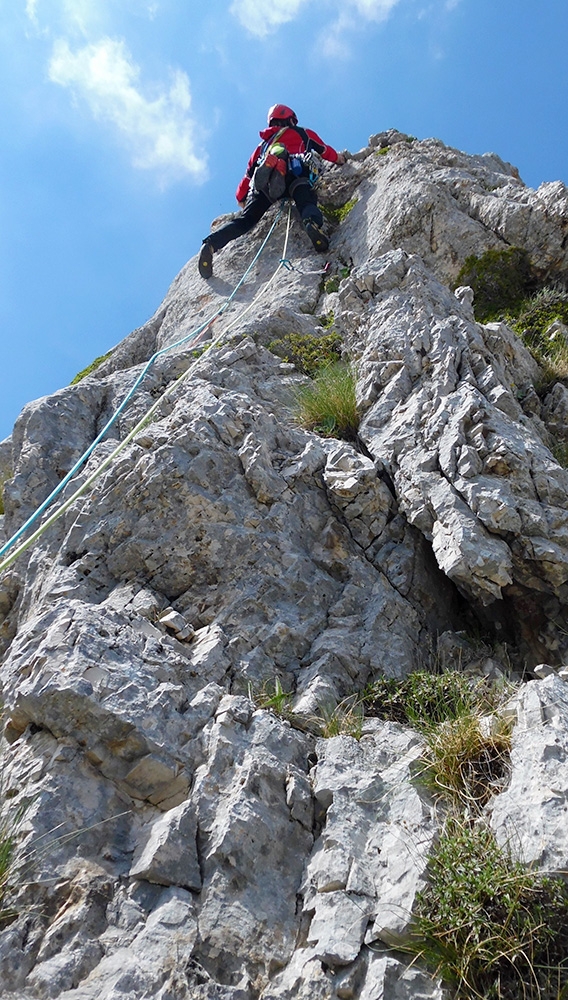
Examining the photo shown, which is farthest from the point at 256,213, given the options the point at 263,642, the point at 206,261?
the point at 263,642

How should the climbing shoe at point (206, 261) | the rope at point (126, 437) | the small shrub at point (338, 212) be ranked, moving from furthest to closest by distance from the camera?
the small shrub at point (338, 212), the climbing shoe at point (206, 261), the rope at point (126, 437)

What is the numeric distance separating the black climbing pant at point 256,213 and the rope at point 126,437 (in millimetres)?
432

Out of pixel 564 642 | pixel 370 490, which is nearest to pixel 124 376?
pixel 370 490

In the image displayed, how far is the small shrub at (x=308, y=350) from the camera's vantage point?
8867mm

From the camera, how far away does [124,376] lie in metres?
9.16

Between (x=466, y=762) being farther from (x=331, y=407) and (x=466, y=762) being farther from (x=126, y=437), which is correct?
(x=126, y=437)

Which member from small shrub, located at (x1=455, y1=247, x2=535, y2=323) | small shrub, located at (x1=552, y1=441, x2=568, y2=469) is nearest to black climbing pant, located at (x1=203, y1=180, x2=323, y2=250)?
small shrub, located at (x1=455, y1=247, x2=535, y2=323)

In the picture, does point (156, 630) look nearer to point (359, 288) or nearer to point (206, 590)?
point (206, 590)

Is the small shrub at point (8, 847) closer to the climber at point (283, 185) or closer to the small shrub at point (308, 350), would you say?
the small shrub at point (308, 350)

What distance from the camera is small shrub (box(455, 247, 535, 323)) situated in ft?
34.3

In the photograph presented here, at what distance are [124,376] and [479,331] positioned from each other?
5.01 metres

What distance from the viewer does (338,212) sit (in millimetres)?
14047

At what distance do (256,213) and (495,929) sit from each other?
14.0 m

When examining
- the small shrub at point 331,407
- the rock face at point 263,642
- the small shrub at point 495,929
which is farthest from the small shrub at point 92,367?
the small shrub at point 495,929
